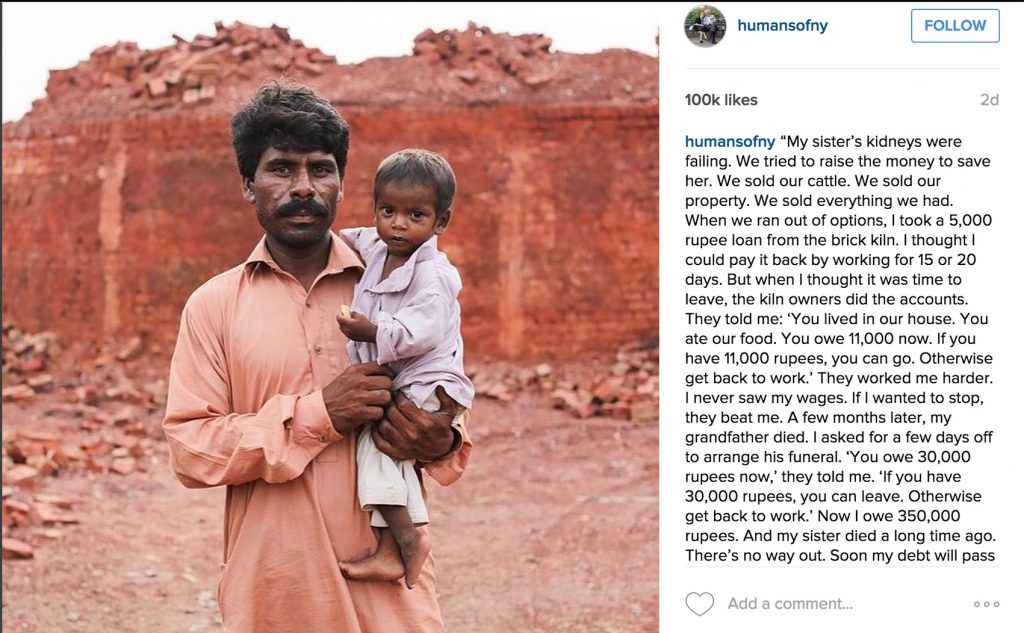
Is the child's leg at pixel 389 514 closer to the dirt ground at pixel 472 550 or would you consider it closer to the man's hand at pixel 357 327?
the man's hand at pixel 357 327

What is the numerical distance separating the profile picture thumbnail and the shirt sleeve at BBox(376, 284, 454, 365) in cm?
117

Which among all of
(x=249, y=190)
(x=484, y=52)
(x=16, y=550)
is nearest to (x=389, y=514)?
(x=249, y=190)

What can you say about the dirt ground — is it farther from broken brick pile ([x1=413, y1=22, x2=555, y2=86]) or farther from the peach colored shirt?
broken brick pile ([x1=413, y1=22, x2=555, y2=86])

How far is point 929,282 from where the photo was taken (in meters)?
2.96

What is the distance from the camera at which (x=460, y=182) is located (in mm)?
12883

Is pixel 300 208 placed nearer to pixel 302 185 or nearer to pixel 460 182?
pixel 302 185

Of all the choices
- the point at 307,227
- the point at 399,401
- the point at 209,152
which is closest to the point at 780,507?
the point at 399,401

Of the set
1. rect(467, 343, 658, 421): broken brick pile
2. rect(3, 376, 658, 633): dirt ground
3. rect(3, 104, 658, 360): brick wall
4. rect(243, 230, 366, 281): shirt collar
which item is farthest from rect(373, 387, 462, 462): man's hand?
rect(3, 104, 658, 360): brick wall

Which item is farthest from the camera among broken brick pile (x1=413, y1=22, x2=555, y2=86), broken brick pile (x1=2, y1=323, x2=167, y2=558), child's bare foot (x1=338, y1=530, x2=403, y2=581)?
broken brick pile (x1=413, y1=22, x2=555, y2=86)

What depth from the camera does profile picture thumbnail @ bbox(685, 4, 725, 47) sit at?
3064 mm

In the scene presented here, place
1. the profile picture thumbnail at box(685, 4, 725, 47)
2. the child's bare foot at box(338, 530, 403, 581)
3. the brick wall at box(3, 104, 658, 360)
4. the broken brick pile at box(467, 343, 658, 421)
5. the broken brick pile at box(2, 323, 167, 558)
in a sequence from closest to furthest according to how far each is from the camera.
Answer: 1. the child's bare foot at box(338, 530, 403, 581)
2. the profile picture thumbnail at box(685, 4, 725, 47)
3. the broken brick pile at box(2, 323, 167, 558)
4. the broken brick pile at box(467, 343, 658, 421)
5. the brick wall at box(3, 104, 658, 360)

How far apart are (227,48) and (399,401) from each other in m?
12.9

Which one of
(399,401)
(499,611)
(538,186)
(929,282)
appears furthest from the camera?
(538,186)

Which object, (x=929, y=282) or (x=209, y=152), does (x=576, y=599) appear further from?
(x=209, y=152)
